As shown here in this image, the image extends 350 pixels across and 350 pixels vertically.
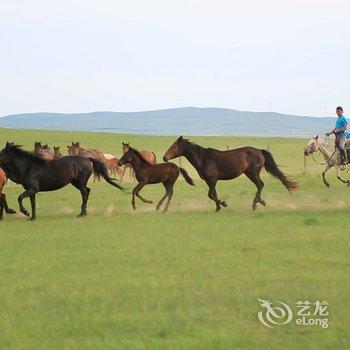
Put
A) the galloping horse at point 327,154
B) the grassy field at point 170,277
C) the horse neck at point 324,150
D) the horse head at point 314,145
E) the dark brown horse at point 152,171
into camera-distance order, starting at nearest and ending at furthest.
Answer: the grassy field at point 170,277 → the dark brown horse at point 152,171 → the galloping horse at point 327,154 → the horse neck at point 324,150 → the horse head at point 314,145

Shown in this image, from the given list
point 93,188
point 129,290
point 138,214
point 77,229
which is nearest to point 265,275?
point 129,290

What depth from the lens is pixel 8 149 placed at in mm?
17188

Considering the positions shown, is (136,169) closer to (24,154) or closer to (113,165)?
(24,154)

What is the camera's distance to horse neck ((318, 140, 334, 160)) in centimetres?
2577

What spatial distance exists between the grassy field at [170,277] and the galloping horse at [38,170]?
717 millimetres

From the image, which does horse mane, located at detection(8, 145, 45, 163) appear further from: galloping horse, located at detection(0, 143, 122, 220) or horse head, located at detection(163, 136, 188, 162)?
horse head, located at detection(163, 136, 188, 162)

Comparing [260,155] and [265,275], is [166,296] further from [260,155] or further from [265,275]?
[260,155]

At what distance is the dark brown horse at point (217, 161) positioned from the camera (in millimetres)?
18531

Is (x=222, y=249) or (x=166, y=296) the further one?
(x=222, y=249)

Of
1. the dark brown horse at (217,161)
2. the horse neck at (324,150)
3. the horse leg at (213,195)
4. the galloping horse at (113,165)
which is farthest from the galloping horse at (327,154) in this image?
the galloping horse at (113,165)

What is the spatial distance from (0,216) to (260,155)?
6.30 meters

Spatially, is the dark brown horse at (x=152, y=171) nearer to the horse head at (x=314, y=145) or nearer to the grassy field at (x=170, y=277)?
the grassy field at (x=170, y=277)

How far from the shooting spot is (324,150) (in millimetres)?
26000

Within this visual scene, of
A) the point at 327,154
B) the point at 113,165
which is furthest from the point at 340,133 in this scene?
the point at 113,165
